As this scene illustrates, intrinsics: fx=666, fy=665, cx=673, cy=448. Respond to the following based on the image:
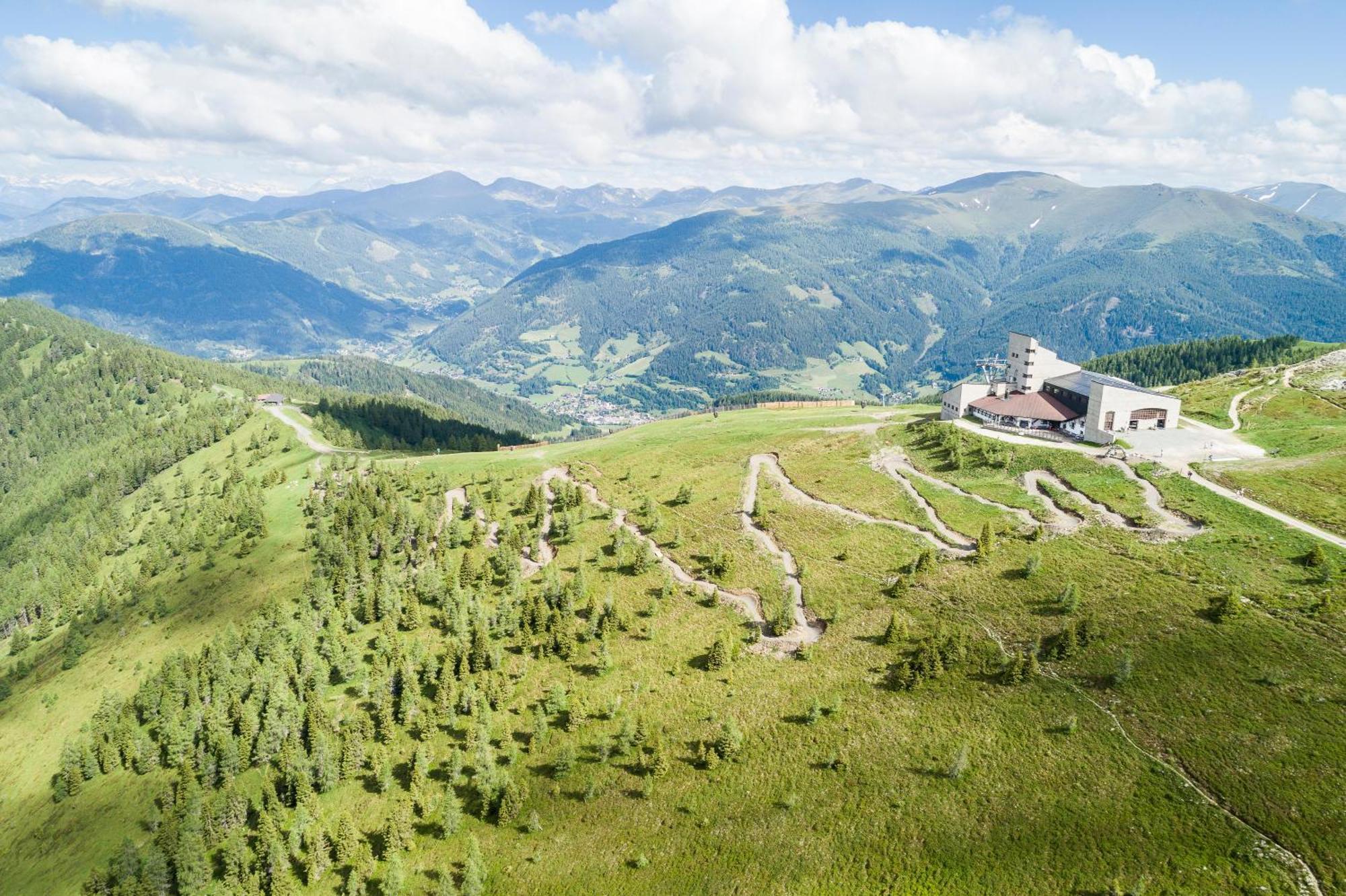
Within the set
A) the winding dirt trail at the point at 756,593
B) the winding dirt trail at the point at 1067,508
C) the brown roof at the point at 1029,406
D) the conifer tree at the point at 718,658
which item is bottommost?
the conifer tree at the point at 718,658

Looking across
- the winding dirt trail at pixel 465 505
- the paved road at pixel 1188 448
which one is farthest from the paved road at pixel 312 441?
the paved road at pixel 1188 448

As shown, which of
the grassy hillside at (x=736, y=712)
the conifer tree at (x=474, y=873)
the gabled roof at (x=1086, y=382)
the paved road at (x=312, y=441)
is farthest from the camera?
the paved road at (x=312, y=441)

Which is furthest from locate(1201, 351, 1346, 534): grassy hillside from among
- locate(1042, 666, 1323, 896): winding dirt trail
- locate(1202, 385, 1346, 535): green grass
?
locate(1042, 666, 1323, 896): winding dirt trail

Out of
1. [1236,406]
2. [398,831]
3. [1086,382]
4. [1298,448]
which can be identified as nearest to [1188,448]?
[1298,448]

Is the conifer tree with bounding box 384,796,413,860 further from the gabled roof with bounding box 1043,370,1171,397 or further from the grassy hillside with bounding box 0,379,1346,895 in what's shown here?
the gabled roof with bounding box 1043,370,1171,397

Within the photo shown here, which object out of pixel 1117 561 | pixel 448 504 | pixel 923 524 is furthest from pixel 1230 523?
pixel 448 504

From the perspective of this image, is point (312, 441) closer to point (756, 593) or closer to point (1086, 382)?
point (756, 593)

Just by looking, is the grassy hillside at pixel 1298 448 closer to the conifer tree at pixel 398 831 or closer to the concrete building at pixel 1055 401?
the concrete building at pixel 1055 401
